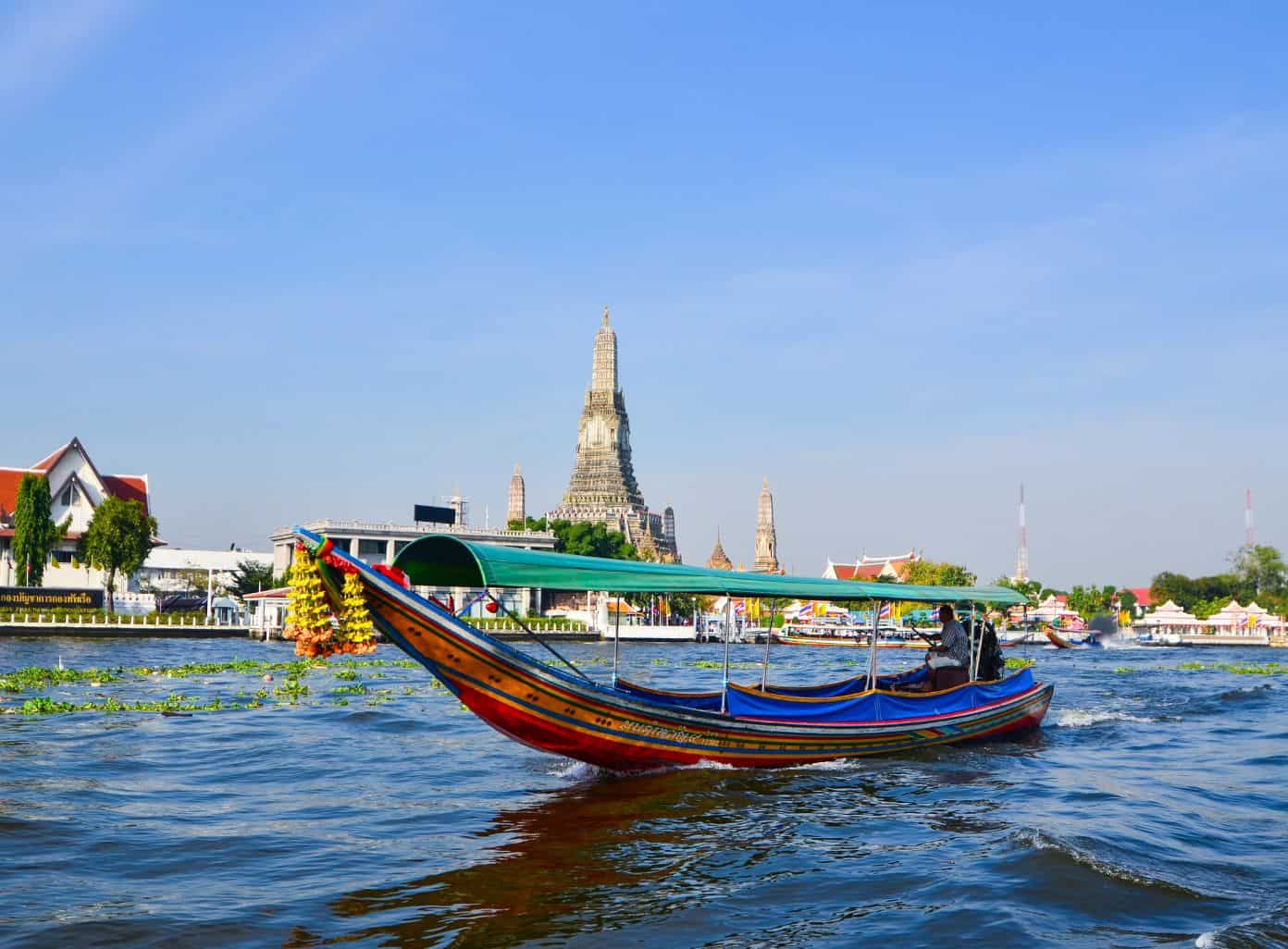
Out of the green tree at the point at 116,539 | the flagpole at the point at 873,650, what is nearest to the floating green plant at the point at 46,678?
the flagpole at the point at 873,650

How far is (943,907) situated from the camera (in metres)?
8.82

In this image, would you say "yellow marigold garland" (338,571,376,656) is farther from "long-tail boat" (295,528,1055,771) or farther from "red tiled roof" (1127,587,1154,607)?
"red tiled roof" (1127,587,1154,607)

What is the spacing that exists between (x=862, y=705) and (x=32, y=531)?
5658cm

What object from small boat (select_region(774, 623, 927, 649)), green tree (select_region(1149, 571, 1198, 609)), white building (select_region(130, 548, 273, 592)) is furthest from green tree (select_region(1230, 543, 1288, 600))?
white building (select_region(130, 548, 273, 592))

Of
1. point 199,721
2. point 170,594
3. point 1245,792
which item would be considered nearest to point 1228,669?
point 1245,792

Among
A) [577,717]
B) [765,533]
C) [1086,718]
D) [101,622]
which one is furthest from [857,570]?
[577,717]

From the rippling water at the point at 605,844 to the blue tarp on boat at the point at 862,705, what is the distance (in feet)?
2.44

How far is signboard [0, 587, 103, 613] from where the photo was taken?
176 ft

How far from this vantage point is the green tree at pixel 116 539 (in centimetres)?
5912

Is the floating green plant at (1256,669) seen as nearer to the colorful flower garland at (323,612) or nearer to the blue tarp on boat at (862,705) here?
the blue tarp on boat at (862,705)

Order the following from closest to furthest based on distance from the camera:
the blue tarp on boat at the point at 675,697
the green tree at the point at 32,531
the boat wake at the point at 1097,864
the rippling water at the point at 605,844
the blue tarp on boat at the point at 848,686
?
1. the rippling water at the point at 605,844
2. the boat wake at the point at 1097,864
3. the blue tarp on boat at the point at 675,697
4. the blue tarp on boat at the point at 848,686
5. the green tree at the point at 32,531

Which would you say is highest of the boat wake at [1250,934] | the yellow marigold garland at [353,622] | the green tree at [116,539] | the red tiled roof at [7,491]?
the red tiled roof at [7,491]

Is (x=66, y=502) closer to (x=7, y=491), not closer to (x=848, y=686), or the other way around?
(x=7, y=491)

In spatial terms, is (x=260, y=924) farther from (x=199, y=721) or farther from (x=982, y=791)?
(x=199, y=721)
